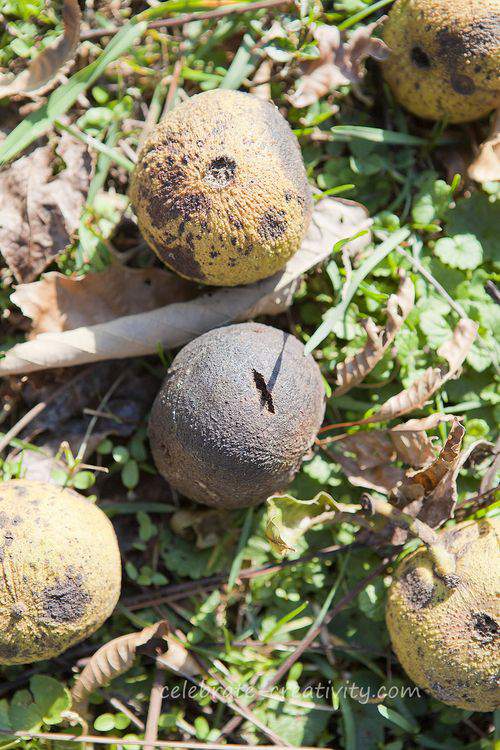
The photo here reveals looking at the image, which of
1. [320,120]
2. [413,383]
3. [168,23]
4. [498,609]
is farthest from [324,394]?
[168,23]

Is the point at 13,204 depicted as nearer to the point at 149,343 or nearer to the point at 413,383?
the point at 149,343

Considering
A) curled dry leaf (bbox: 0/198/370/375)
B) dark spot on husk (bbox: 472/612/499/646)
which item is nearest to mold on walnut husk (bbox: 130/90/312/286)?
curled dry leaf (bbox: 0/198/370/375)

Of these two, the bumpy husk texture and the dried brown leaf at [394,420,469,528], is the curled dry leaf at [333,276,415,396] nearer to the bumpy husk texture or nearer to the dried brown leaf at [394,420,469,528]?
the dried brown leaf at [394,420,469,528]

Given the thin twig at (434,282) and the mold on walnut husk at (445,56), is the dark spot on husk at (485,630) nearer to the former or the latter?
the thin twig at (434,282)

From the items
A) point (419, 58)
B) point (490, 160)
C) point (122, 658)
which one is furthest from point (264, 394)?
point (419, 58)

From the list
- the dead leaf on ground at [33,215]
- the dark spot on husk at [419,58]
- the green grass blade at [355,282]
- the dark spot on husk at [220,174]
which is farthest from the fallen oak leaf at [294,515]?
the dark spot on husk at [419,58]

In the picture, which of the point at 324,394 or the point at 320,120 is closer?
the point at 324,394
